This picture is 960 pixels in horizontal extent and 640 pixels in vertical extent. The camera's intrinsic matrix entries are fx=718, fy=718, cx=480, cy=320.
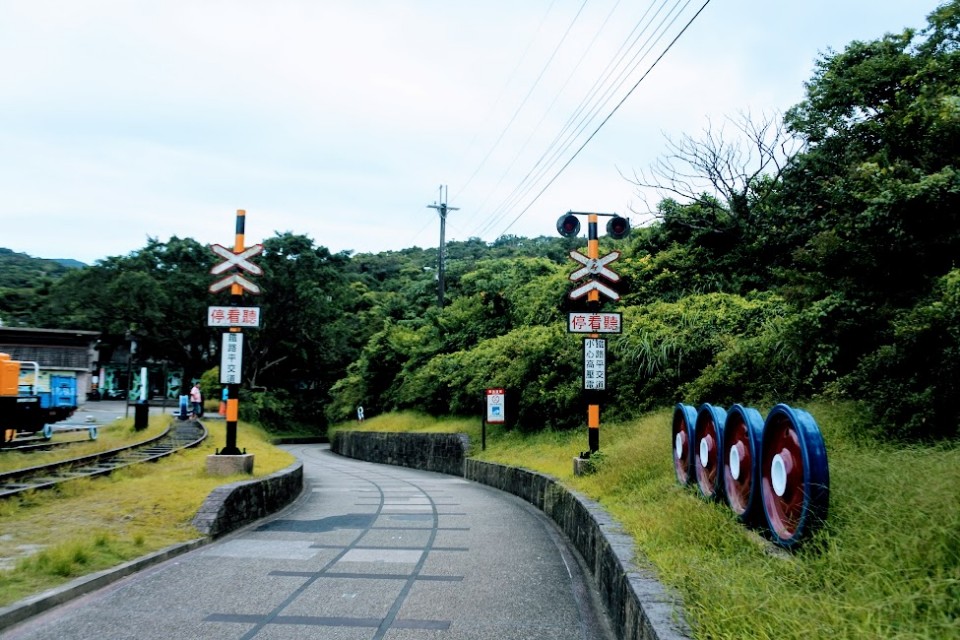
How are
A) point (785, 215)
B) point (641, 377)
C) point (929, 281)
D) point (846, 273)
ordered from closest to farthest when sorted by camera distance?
point (929, 281)
point (846, 273)
point (641, 377)
point (785, 215)

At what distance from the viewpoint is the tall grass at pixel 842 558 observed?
314 centimetres

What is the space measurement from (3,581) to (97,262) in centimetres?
4034

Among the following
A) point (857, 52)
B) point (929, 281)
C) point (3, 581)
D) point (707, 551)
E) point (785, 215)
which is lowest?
point (3, 581)

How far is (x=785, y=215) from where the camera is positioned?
1794 centimetres

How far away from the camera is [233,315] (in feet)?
39.2

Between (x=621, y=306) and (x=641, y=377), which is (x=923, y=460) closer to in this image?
(x=641, y=377)

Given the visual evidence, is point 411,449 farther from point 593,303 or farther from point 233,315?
point 593,303

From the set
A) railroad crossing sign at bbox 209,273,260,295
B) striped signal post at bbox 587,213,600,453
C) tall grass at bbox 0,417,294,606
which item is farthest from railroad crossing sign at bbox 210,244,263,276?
striped signal post at bbox 587,213,600,453

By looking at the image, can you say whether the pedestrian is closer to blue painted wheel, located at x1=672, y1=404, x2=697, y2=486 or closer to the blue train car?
the blue train car

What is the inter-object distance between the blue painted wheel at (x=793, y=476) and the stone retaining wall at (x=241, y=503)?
6.36 m

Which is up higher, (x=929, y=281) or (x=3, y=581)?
(x=929, y=281)

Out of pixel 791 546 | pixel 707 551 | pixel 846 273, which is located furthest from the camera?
pixel 846 273

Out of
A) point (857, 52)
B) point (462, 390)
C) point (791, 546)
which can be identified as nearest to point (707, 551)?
point (791, 546)

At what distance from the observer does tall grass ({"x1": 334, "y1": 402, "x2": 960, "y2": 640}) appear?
314 cm
